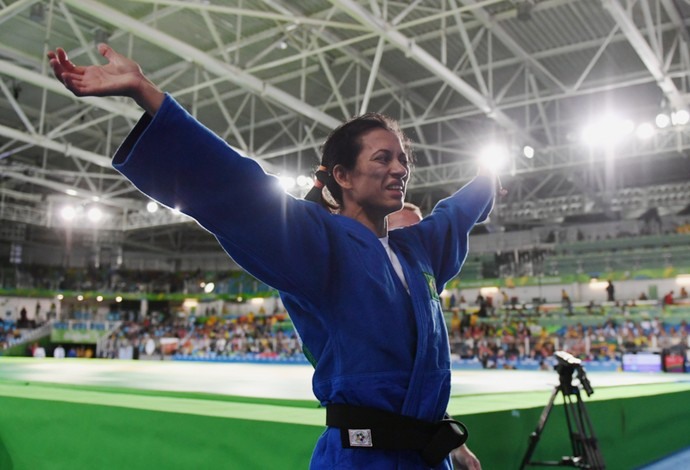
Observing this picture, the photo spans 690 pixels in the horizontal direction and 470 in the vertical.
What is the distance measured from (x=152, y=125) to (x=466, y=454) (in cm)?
132

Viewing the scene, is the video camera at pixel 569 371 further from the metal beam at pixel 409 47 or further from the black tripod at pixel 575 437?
the metal beam at pixel 409 47

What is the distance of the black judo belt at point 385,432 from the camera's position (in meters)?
1.27

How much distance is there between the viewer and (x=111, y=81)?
43.1 inches

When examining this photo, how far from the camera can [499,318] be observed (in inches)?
787

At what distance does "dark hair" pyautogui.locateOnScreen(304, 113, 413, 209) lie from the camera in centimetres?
151

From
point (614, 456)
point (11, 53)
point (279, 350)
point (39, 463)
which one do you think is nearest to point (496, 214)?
point (279, 350)

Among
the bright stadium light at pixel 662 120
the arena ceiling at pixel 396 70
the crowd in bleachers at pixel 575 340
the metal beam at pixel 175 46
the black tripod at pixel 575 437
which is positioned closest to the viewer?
the black tripod at pixel 575 437

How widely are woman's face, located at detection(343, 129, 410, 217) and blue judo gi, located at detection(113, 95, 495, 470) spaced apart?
0.32 feet

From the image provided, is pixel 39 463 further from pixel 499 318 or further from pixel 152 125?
pixel 499 318

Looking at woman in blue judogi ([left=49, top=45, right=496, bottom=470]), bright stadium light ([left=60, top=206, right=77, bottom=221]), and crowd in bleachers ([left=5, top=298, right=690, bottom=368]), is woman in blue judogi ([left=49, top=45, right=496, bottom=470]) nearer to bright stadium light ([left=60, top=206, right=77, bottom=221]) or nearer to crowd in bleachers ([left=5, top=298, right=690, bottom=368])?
crowd in bleachers ([left=5, top=298, right=690, bottom=368])

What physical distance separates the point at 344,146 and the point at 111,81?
61cm

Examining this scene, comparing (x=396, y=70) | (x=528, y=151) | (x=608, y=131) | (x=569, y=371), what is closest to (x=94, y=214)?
(x=396, y=70)

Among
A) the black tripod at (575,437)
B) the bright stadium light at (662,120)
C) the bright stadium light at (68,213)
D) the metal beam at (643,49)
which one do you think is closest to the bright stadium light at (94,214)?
the bright stadium light at (68,213)

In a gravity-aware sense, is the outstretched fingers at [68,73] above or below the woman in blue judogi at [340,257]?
above
